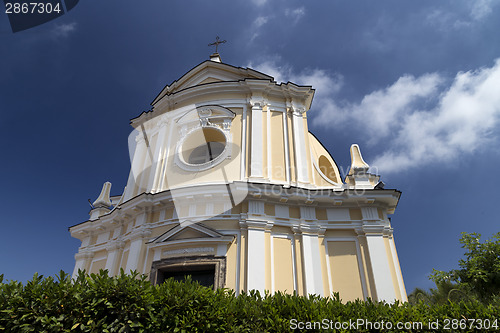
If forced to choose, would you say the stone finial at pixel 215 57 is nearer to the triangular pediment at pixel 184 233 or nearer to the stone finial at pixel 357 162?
the stone finial at pixel 357 162

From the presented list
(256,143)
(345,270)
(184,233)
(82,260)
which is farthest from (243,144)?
(82,260)

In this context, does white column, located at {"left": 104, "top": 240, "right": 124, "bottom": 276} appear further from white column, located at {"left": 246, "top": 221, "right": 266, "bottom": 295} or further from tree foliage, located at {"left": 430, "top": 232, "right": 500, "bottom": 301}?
tree foliage, located at {"left": 430, "top": 232, "right": 500, "bottom": 301}

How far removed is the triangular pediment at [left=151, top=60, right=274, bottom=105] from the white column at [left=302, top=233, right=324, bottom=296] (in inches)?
314

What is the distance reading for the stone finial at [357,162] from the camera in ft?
39.0

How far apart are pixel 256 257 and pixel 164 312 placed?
4.98 meters

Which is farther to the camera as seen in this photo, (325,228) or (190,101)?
(190,101)

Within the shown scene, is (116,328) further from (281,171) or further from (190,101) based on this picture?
(190,101)

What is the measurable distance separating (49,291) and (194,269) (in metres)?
5.34

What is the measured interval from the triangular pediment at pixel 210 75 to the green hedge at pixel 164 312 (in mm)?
11351

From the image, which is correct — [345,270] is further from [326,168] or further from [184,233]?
[326,168]

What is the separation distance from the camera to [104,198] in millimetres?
14602

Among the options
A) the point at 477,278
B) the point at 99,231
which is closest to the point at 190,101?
the point at 99,231

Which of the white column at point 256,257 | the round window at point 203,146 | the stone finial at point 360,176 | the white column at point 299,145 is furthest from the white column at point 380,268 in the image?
the round window at point 203,146

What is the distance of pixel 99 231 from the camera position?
44.0 ft
